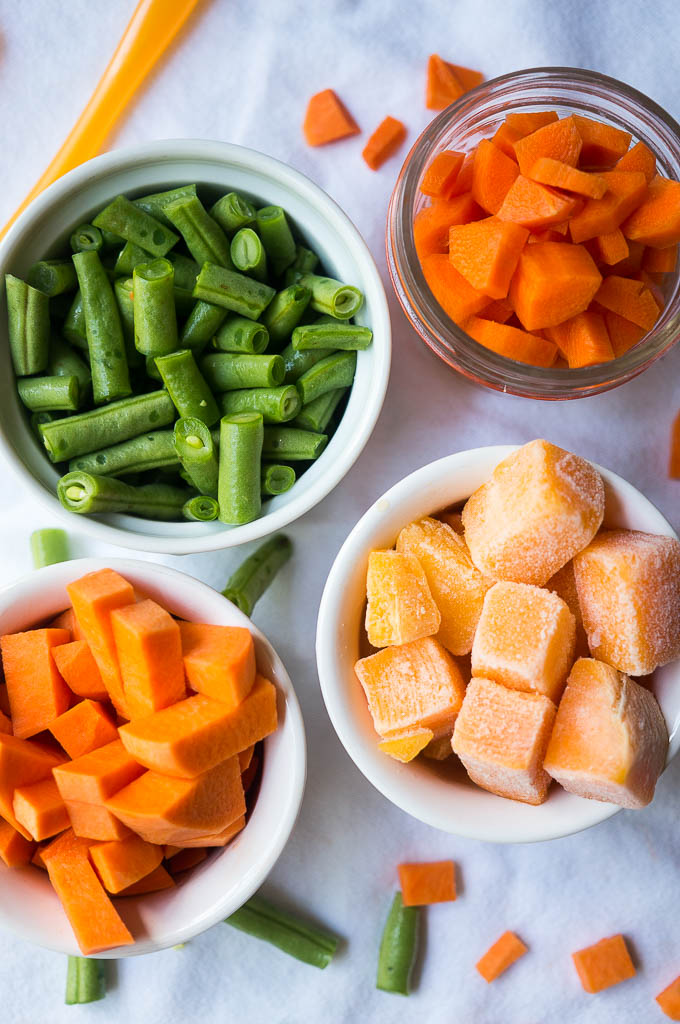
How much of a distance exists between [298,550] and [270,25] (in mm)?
816

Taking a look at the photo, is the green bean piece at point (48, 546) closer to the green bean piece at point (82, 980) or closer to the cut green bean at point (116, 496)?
the cut green bean at point (116, 496)

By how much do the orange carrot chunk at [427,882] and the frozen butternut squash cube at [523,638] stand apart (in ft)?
1.67

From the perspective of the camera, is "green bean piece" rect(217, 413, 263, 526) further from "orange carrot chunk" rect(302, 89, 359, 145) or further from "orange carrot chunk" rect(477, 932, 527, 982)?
"orange carrot chunk" rect(477, 932, 527, 982)

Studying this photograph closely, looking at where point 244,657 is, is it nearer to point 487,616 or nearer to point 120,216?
point 487,616

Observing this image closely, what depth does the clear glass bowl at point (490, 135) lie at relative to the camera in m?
1.12

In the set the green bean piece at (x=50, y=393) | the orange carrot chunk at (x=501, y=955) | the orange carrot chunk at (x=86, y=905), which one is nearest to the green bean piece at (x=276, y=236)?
the green bean piece at (x=50, y=393)

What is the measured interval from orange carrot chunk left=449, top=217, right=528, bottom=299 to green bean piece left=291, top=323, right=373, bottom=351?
15 cm

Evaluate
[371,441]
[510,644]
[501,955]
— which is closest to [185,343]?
[371,441]

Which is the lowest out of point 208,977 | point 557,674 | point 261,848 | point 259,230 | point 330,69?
point 208,977

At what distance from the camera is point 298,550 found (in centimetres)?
136

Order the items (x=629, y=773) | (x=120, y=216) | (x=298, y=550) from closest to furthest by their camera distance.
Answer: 1. (x=629, y=773)
2. (x=120, y=216)
3. (x=298, y=550)

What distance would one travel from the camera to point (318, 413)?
1.18 metres

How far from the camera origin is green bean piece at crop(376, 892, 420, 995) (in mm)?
1396

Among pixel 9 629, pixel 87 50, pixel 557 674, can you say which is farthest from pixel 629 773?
pixel 87 50
